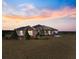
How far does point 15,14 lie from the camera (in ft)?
5.67

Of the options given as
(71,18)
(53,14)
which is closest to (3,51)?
(53,14)

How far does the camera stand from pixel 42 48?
176 centimetres

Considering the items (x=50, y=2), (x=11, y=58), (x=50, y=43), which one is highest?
(x=50, y=2)

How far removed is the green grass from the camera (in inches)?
68.7

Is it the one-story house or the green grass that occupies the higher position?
the one-story house

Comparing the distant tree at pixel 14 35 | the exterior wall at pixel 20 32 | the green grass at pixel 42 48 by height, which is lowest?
the green grass at pixel 42 48

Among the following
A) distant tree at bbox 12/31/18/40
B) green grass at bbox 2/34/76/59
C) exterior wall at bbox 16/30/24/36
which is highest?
exterior wall at bbox 16/30/24/36

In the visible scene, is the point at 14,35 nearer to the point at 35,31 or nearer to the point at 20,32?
the point at 20,32

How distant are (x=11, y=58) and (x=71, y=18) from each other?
79 centimetres

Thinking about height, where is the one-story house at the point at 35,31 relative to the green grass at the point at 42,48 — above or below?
above

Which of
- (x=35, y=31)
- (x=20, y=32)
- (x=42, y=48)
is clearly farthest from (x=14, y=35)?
(x=42, y=48)

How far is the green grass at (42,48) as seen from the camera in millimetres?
1746

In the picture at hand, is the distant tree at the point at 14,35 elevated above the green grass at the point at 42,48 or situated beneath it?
elevated above

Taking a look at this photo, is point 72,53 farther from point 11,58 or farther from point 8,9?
point 8,9
